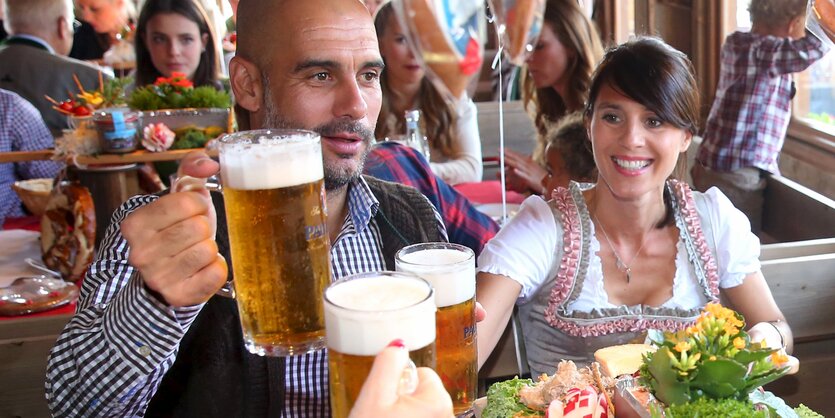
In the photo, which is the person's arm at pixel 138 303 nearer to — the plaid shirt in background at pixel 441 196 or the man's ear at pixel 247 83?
the man's ear at pixel 247 83

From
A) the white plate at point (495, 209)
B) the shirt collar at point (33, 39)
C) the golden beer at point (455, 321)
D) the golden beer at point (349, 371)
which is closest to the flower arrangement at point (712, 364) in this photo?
the golden beer at point (455, 321)

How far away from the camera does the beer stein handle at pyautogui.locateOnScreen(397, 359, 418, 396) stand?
694mm

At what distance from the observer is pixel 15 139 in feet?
12.3

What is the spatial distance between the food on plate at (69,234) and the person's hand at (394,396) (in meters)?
2.15

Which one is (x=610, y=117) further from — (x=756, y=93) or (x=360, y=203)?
(x=756, y=93)

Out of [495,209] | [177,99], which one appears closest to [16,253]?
[177,99]

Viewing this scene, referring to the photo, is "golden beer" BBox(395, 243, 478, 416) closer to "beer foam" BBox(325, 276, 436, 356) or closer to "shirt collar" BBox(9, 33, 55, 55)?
"beer foam" BBox(325, 276, 436, 356)

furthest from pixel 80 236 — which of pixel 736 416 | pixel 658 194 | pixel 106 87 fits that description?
pixel 736 416

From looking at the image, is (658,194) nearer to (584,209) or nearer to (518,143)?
(584,209)

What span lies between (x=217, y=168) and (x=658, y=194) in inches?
55.5

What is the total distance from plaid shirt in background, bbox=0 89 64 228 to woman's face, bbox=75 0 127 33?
10.4 ft

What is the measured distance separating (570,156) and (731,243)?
0.78 meters

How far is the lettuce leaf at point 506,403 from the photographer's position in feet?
4.12

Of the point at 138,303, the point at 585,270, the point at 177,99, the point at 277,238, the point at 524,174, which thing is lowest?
the point at 585,270
